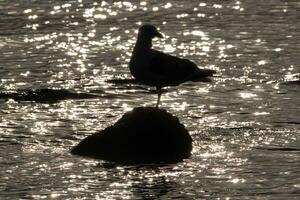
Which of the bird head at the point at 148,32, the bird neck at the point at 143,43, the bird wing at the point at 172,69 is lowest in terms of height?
the bird wing at the point at 172,69

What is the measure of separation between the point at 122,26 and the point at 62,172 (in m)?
11.8

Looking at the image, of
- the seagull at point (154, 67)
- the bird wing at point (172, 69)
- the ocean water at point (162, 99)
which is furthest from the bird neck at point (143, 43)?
the ocean water at point (162, 99)

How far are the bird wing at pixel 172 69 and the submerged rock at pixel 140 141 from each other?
102 centimetres

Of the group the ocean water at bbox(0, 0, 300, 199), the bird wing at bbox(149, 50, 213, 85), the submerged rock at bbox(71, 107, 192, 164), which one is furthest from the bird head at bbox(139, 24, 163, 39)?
the submerged rock at bbox(71, 107, 192, 164)

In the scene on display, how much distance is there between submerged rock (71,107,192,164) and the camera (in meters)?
15.8

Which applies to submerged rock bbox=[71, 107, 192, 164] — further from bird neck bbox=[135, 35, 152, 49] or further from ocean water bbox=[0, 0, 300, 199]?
bird neck bbox=[135, 35, 152, 49]

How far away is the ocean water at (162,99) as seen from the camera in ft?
48.2

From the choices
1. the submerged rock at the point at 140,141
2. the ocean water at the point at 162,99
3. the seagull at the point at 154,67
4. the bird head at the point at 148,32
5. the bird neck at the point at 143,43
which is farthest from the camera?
the bird head at the point at 148,32

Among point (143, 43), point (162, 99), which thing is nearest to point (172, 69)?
point (143, 43)

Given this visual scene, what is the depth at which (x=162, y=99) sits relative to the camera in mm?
20031

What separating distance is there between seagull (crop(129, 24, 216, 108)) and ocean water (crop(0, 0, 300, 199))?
3.23 feet

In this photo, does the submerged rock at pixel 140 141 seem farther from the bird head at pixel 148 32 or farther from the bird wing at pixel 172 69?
the bird head at pixel 148 32

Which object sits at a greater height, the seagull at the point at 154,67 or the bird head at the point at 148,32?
the bird head at the point at 148,32

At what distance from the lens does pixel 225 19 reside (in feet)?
90.3
